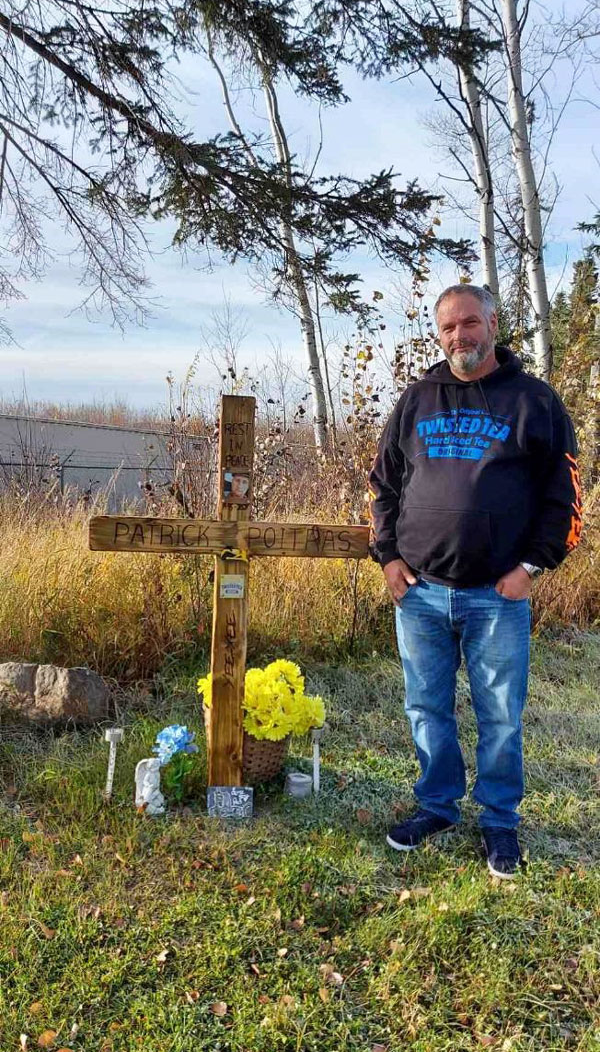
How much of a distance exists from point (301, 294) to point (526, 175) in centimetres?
293

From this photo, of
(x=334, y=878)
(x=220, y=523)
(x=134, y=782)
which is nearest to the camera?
(x=334, y=878)

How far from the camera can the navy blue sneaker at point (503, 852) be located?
9.39 feet

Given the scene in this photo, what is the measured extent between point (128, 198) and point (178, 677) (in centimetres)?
395

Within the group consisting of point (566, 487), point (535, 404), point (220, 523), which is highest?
point (535, 404)

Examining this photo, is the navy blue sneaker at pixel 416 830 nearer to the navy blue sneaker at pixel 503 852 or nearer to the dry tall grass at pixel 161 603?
the navy blue sneaker at pixel 503 852

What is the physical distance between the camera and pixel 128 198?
6195 millimetres

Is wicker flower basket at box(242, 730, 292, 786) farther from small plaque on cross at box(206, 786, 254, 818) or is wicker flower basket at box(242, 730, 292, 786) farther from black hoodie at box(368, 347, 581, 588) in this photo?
black hoodie at box(368, 347, 581, 588)

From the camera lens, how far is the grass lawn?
2203 millimetres

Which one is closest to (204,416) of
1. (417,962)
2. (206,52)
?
(206,52)

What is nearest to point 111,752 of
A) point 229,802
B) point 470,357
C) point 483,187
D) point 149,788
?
point 149,788

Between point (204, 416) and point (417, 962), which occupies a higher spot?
point (204, 416)

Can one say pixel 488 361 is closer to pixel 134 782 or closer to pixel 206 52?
pixel 134 782

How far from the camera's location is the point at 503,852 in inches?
114

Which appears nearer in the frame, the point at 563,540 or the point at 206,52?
the point at 563,540
